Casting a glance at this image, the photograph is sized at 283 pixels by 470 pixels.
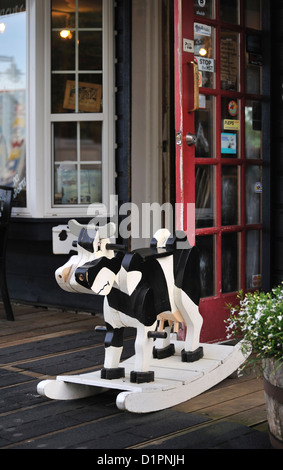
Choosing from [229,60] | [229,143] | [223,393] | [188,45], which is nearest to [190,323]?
[223,393]

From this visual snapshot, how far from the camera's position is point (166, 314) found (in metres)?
3.44

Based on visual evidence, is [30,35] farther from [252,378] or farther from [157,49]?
[252,378]

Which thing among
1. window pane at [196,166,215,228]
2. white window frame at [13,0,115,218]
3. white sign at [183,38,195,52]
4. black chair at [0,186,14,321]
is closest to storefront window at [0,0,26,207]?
white window frame at [13,0,115,218]

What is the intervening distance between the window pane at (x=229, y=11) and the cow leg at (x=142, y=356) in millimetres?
2215

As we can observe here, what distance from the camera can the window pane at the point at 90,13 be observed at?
543cm

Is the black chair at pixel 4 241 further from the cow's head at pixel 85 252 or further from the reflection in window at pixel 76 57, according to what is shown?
the cow's head at pixel 85 252

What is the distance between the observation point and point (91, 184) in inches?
219

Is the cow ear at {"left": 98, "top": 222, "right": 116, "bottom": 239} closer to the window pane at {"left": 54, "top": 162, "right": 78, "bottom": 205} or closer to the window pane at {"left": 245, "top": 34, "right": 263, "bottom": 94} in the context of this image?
the window pane at {"left": 245, "top": 34, "right": 263, "bottom": 94}

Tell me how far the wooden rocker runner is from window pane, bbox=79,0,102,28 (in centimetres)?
254

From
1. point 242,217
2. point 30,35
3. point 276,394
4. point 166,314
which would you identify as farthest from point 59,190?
point 276,394

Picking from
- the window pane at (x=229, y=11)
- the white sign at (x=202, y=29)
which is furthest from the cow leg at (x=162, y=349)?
the window pane at (x=229, y=11)

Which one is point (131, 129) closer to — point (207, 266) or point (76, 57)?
point (76, 57)

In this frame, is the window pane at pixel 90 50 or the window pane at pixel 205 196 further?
the window pane at pixel 90 50

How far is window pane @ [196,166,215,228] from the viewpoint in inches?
171
